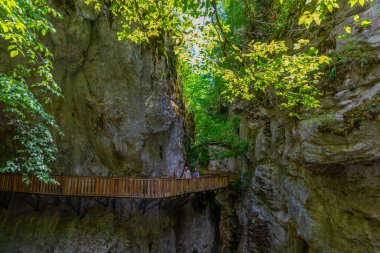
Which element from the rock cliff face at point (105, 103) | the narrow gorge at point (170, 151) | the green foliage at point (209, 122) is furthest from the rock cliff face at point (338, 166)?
the rock cliff face at point (105, 103)

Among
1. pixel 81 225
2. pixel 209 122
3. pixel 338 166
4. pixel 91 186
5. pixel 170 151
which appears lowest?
pixel 81 225

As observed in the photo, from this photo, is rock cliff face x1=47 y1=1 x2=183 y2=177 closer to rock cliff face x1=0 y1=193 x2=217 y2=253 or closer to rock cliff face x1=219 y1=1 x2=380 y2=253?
rock cliff face x1=0 y1=193 x2=217 y2=253

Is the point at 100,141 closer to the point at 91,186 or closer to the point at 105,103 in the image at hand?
the point at 105,103

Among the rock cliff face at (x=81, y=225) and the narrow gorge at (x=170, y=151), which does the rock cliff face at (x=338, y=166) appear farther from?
the rock cliff face at (x=81, y=225)

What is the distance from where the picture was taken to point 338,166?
1014 centimetres

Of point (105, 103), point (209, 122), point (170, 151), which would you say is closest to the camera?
point (105, 103)

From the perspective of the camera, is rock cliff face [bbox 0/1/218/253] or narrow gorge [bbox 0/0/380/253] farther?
rock cliff face [bbox 0/1/218/253]

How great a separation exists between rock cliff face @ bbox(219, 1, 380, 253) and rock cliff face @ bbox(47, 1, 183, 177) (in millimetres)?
7050

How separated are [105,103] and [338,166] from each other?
35.1ft

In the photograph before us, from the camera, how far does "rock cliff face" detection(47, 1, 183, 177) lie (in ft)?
44.8

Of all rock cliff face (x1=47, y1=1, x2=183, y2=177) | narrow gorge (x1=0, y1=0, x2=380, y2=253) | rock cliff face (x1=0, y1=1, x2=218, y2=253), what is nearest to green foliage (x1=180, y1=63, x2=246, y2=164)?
narrow gorge (x1=0, y1=0, x2=380, y2=253)

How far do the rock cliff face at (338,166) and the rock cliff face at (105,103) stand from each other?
23.1 feet

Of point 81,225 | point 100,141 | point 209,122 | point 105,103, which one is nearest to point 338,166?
point 105,103

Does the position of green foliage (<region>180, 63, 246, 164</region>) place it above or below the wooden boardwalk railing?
above
